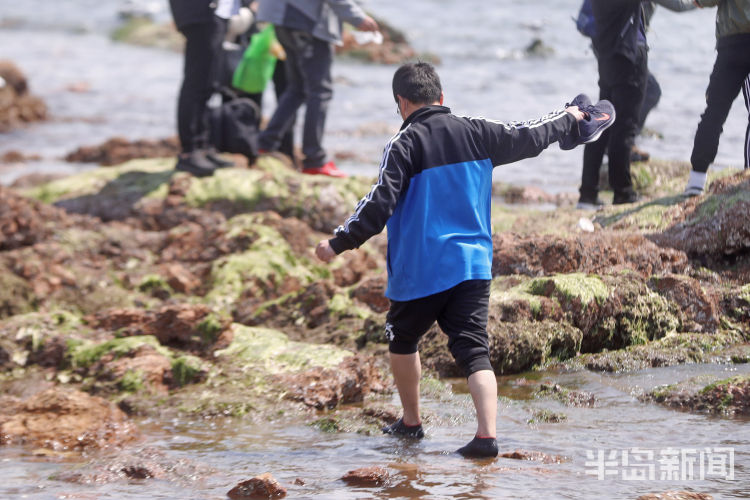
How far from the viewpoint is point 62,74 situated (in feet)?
88.3

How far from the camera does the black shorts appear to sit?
4.27 meters

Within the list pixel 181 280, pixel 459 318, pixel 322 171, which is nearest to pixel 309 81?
pixel 322 171

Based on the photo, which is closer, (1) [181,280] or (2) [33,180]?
(1) [181,280]

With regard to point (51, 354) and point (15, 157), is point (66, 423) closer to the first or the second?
point (51, 354)

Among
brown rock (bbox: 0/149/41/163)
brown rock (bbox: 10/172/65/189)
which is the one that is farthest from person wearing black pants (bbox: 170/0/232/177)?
brown rock (bbox: 0/149/41/163)

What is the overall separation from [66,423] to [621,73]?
4364mm

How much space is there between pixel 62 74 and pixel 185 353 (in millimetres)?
23164

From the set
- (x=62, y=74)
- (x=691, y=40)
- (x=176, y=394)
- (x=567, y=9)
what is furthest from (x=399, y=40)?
(x=176, y=394)

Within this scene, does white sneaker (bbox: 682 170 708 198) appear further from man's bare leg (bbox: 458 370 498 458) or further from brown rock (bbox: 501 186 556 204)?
brown rock (bbox: 501 186 556 204)

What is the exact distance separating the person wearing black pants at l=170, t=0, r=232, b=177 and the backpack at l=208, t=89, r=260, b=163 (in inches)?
14.5

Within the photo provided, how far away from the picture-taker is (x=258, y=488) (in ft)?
11.6

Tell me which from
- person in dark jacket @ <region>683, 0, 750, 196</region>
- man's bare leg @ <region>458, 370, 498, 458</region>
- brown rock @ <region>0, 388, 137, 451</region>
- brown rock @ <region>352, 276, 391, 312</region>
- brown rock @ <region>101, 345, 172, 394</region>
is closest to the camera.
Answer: man's bare leg @ <region>458, 370, 498, 458</region>

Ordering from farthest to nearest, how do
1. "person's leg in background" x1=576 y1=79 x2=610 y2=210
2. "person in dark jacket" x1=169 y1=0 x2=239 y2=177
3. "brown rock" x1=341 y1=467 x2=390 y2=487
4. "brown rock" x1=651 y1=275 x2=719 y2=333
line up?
1. "person in dark jacket" x1=169 y1=0 x2=239 y2=177
2. "person's leg in background" x1=576 y1=79 x2=610 y2=210
3. "brown rock" x1=651 y1=275 x2=719 y2=333
4. "brown rock" x1=341 y1=467 x2=390 y2=487

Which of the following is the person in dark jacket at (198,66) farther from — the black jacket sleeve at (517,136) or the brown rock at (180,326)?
the black jacket sleeve at (517,136)
